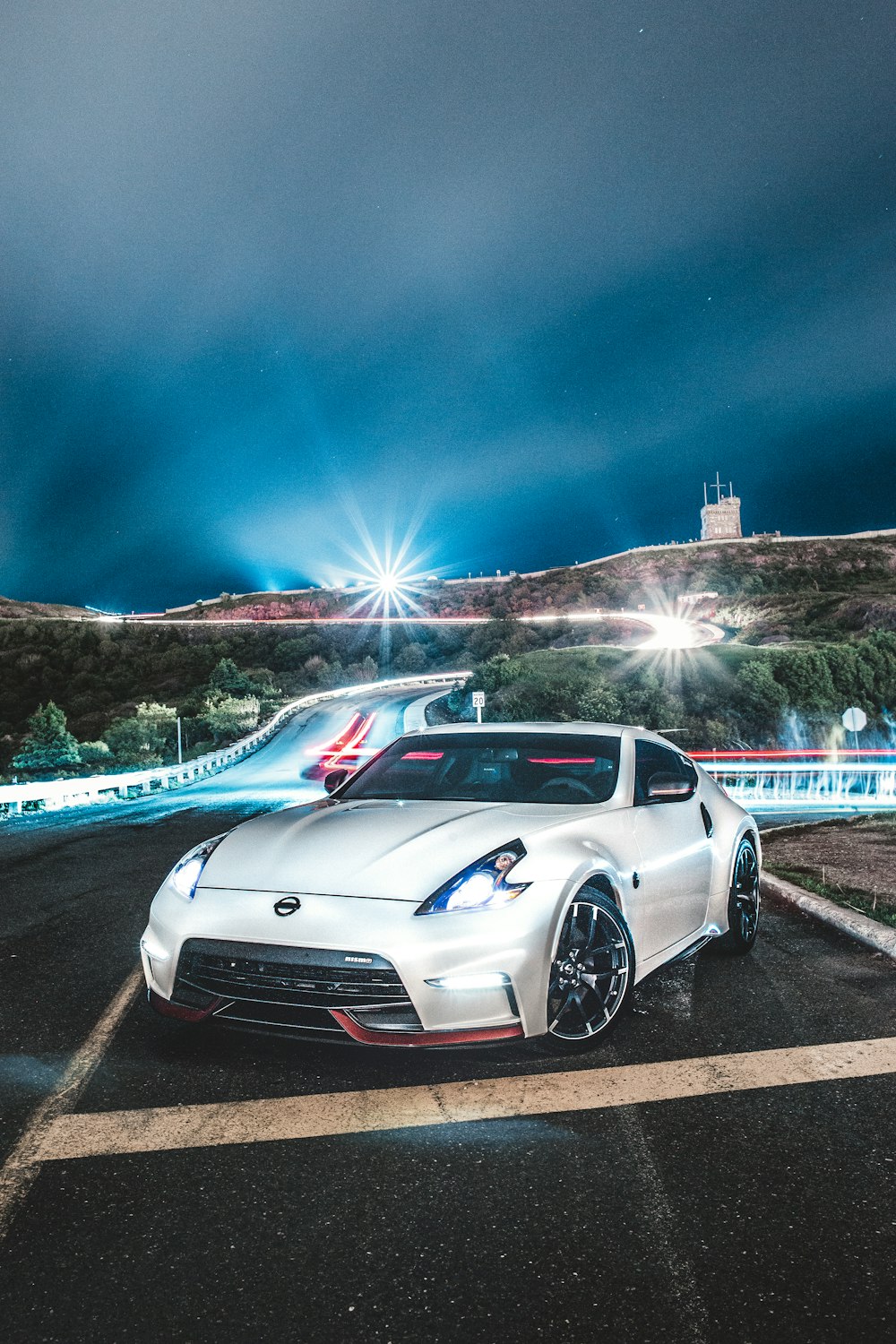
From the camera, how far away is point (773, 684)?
4722cm

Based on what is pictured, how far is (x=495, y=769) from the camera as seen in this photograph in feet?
19.4

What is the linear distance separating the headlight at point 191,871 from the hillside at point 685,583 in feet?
280

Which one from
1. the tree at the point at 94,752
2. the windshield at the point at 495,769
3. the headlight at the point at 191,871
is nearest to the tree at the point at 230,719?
the tree at the point at 94,752

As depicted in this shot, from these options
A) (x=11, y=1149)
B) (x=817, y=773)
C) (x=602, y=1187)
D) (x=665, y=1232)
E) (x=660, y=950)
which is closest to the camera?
(x=665, y=1232)

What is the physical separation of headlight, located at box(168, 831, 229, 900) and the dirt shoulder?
15.6 feet

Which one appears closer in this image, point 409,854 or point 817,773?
point 409,854

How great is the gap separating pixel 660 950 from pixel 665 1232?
7.92ft

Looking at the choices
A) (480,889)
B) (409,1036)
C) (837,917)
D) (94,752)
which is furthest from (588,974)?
(94,752)

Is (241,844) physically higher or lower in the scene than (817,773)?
higher

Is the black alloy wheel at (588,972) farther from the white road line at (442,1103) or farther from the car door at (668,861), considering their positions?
the car door at (668,861)

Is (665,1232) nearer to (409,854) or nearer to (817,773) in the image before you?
(409,854)

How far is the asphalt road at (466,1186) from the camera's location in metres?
2.55

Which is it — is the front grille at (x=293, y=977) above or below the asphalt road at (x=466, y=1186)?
above

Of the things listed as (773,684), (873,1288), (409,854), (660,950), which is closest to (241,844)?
(409,854)
